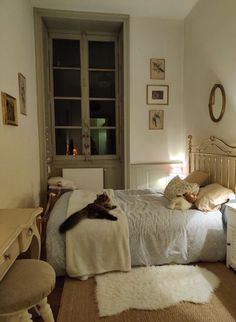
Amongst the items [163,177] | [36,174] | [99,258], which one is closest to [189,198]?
[99,258]

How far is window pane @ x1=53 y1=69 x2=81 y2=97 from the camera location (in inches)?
166

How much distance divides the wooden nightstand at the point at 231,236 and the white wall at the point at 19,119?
2.03 meters

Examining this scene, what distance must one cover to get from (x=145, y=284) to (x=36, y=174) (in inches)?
90.2

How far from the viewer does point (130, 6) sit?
11.8ft

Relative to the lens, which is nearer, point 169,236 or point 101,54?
point 169,236

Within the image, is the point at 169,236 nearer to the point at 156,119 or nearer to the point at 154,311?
the point at 154,311

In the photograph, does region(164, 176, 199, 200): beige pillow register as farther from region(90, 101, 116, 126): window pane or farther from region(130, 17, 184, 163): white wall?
region(90, 101, 116, 126): window pane

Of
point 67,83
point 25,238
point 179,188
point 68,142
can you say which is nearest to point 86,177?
point 68,142

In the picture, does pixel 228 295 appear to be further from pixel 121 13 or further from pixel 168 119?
pixel 121 13

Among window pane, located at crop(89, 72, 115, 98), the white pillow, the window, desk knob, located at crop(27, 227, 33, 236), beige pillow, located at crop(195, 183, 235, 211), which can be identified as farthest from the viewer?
window pane, located at crop(89, 72, 115, 98)

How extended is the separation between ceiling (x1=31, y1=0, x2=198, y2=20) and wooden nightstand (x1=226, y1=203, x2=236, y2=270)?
295 cm

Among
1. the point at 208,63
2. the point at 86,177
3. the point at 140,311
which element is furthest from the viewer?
A: the point at 86,177

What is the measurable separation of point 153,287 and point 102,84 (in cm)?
338

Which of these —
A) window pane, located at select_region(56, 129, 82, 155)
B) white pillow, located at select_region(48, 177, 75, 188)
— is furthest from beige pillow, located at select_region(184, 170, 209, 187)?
window pane, located at select_region(56, 129, 82, 155)
